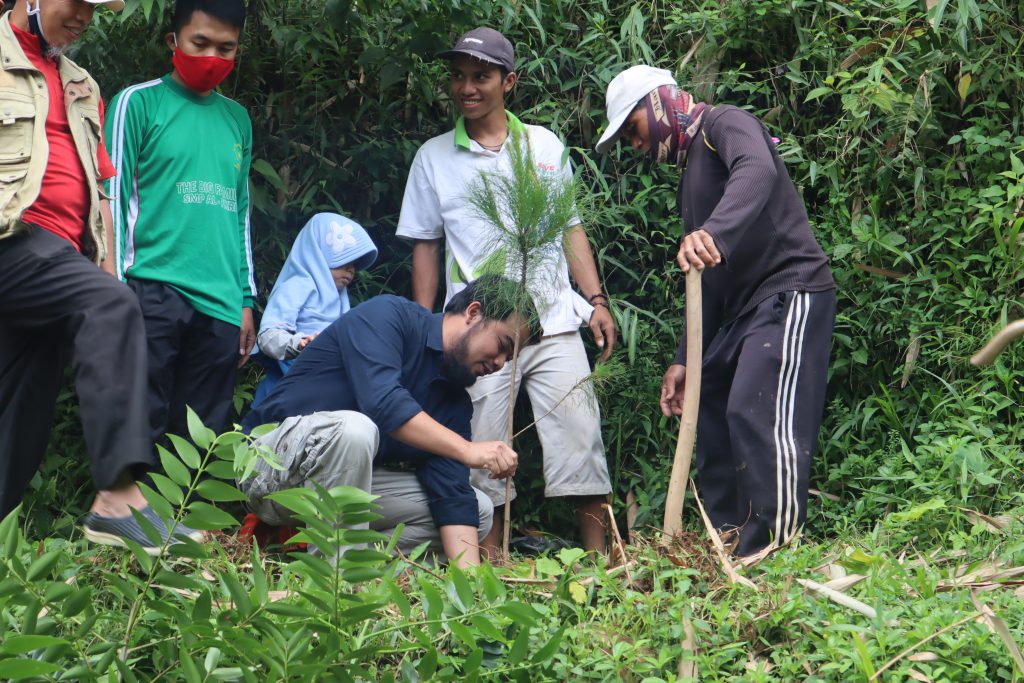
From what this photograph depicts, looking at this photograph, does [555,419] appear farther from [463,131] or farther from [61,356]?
[61,356]

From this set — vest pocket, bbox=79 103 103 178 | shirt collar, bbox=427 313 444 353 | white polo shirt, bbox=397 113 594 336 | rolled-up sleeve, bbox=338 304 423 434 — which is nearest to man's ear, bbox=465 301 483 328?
shirt collar, bbox=427 313 444 353

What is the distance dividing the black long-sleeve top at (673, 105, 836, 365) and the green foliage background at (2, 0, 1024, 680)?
2.60 feet

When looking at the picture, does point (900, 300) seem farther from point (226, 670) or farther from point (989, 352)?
point (226, 670)

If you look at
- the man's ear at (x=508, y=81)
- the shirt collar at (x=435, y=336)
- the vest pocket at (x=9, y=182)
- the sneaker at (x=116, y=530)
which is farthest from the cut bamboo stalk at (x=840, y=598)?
the man's ear at (x=508, y=81)

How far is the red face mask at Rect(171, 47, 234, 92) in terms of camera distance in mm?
4184

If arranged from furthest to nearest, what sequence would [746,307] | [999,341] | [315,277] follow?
1. [315,277]
2. [746,307]
3. [999,341]

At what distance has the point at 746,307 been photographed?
3.99 metres

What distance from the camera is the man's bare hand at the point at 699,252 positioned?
3330 millimetres

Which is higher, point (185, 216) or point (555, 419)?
point (185, 216)

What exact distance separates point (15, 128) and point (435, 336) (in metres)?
1.41

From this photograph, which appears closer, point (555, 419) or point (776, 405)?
point (776, 405)

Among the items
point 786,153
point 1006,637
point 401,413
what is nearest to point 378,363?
point 401,413

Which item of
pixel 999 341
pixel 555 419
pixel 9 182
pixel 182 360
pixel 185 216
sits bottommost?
pixel 555 419

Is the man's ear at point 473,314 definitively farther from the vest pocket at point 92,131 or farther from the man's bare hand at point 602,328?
the vest pocket at point 92,131
